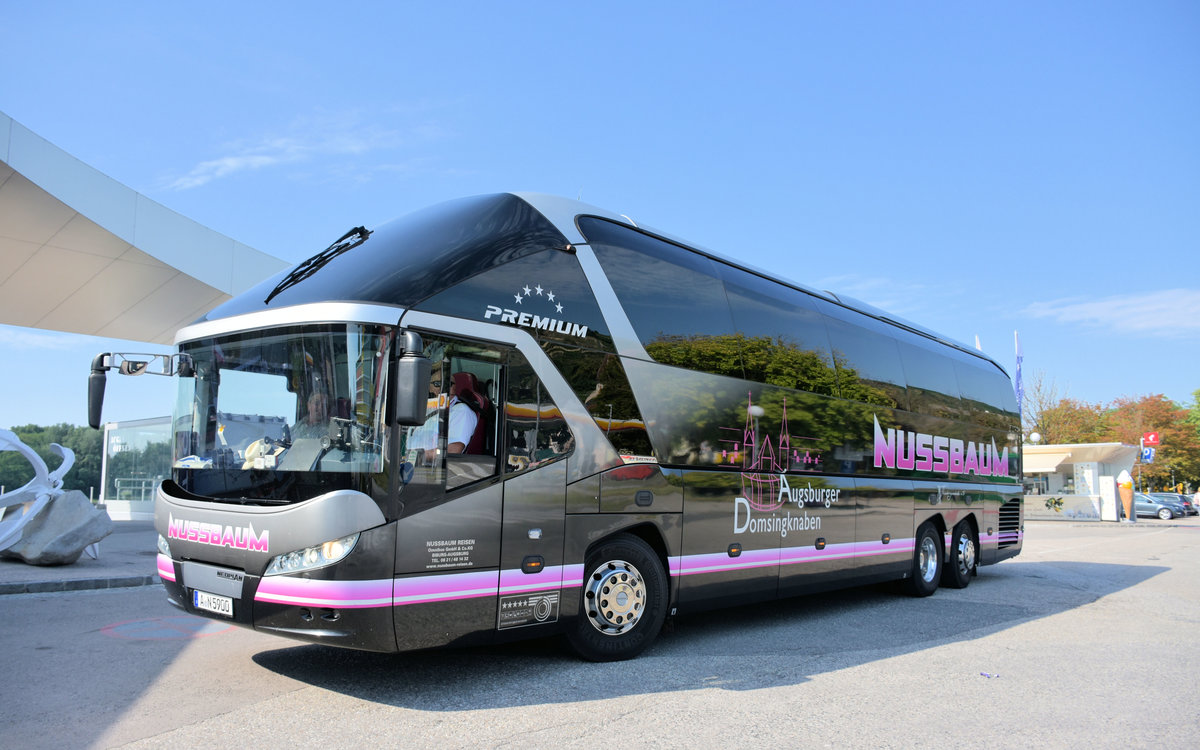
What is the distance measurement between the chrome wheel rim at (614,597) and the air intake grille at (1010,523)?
9750 millimetres

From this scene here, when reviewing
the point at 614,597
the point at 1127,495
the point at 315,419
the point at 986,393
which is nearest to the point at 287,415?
the point at 315,419

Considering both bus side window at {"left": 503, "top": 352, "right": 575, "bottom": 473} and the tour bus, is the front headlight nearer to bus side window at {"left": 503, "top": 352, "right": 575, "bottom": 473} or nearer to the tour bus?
the tour bus

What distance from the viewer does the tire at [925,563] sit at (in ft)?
37.0

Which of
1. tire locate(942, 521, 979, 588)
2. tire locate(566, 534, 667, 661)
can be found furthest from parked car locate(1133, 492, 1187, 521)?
tire locate(566, 534, 667, 661)

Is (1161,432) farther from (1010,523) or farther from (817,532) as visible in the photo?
(817,532)

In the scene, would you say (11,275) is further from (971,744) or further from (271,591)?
(971,744)

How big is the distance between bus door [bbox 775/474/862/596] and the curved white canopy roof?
13.3 meters

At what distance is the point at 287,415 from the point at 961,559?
10757 mm

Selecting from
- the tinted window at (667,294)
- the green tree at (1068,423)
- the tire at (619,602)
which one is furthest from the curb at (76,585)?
the green tree at (1068,423)

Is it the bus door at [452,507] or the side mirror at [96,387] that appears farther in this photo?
the side mirror at [96,387]

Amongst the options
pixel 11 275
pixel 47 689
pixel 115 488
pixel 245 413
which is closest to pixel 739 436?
pixel 245 413

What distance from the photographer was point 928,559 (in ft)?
38.5

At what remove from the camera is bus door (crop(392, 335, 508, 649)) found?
5.14 meters

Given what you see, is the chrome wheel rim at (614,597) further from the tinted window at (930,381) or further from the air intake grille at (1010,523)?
the air intake grille at (1010,523)
